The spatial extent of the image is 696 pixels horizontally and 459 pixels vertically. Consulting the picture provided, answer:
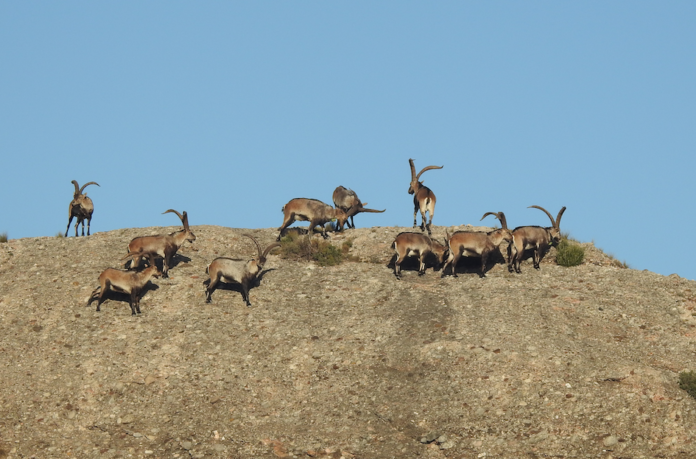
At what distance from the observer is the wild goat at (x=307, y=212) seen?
28703mm

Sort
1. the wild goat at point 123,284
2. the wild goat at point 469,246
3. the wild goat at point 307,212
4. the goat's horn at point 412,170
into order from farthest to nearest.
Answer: the goat's horn at point 412,170 < the wild goat at point 307,212 < the wild goat at point 469,246 < the wild goat at point 123,284

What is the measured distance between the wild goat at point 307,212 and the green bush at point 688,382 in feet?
43.8

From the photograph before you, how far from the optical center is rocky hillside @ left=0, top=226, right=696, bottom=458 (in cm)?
1741

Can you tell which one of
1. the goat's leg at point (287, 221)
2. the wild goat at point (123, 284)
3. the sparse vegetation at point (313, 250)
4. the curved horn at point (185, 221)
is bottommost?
the wild goat at point (123, 284)

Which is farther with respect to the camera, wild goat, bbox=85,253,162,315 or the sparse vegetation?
the sparse vegetation

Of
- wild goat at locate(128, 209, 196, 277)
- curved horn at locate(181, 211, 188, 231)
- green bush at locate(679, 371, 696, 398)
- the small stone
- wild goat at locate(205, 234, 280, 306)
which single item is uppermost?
curved horn at locate(181, 211, 188, 231)

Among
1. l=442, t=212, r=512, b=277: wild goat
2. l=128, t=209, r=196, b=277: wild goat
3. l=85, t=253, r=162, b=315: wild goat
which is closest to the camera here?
l=85, t=253, r=162, b=315: wild goat

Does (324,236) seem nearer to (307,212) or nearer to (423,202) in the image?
(307,212)

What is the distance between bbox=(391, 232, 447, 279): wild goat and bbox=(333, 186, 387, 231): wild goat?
191 inches

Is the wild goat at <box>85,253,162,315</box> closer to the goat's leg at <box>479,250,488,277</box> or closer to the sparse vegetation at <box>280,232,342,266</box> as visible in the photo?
the sparse vegetation at <box>280,232,342,266</box>

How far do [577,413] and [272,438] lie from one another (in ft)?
21.7

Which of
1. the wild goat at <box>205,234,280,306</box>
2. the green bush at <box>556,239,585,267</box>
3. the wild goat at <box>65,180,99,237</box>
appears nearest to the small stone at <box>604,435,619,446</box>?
the green bush at <box>556,239,585,267</box>

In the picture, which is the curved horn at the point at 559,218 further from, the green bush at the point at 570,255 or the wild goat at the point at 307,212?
the wild goat at the point at 307,212

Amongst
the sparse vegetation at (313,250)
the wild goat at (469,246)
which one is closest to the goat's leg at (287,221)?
the sparse vegetation at (313,250)
